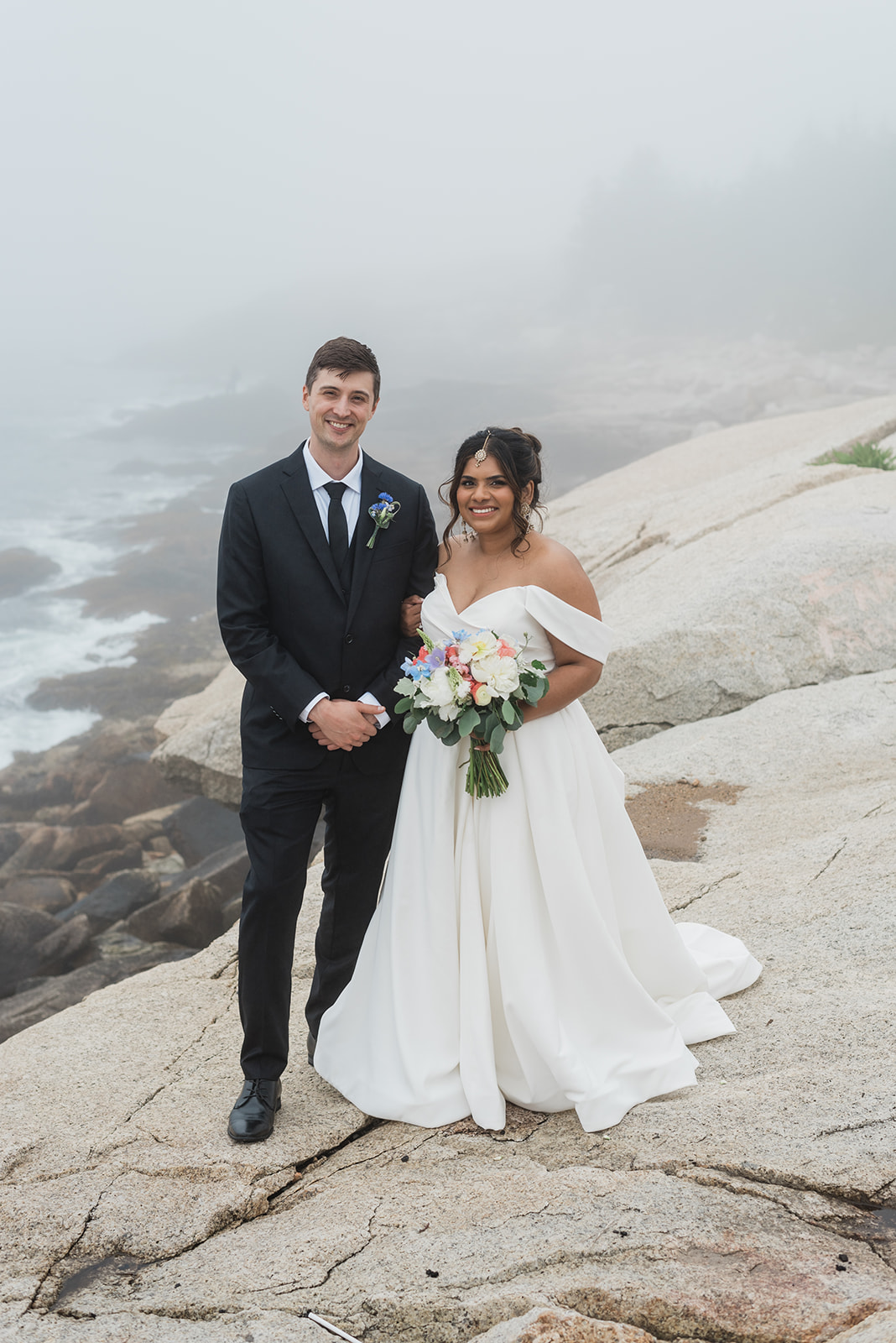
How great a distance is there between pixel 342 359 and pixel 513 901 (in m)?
1.88

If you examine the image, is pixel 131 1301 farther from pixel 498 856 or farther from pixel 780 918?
pixel 780 918

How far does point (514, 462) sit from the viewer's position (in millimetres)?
3316

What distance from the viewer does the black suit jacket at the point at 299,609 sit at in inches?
131

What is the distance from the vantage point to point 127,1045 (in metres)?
4.05

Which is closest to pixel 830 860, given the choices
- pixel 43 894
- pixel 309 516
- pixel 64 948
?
pixel 309 516

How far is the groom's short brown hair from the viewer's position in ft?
10.8

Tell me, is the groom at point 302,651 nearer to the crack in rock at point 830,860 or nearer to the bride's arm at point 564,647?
the bride's arm at point 564,647

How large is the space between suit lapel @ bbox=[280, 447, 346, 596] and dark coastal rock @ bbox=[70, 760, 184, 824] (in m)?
9.79

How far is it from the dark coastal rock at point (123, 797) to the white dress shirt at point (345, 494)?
32.0ft

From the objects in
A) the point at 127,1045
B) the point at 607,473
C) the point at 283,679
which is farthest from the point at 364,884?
the point at 607,473

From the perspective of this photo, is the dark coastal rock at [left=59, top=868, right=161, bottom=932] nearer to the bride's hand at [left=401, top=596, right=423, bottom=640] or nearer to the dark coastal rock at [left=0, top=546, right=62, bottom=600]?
the bride's hand at [left=401, top=596, right=423, bottom=640]

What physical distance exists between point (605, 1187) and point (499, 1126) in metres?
0.52

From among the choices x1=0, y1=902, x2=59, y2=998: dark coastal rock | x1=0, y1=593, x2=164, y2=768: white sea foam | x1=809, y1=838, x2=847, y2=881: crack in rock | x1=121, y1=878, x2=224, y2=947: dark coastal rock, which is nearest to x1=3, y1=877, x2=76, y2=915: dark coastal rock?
x1=0, y1=902, x2=59, y2=998: dark coastal rock

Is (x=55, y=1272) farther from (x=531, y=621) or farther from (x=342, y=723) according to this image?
(x=531, y=621)
